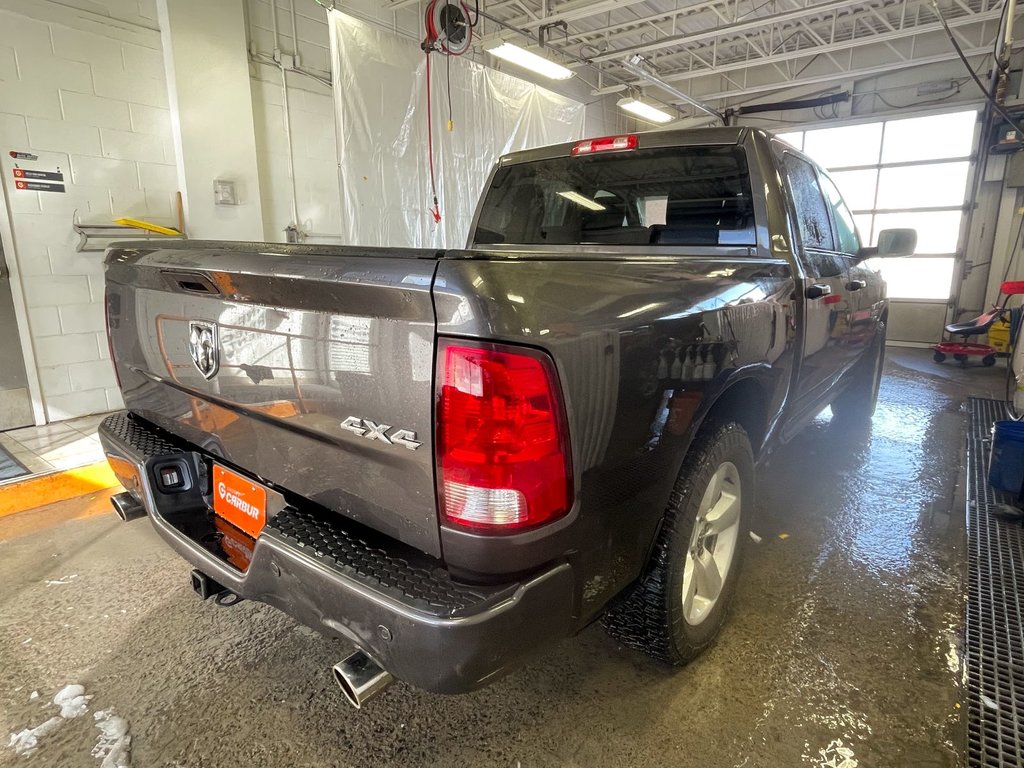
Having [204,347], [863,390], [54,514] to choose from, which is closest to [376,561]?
[204,347]

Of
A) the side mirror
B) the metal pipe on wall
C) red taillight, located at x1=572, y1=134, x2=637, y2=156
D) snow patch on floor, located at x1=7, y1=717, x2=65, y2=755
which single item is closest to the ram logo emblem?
snow patch on floor, located at x1=7, y1=717, x2=65, y2=755

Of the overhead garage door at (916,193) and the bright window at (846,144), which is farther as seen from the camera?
the bright window at (846,144)

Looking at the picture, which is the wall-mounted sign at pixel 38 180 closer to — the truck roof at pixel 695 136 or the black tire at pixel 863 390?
the truck roof at pixel 695 136

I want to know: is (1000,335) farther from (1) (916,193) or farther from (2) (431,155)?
(2) (431,155)

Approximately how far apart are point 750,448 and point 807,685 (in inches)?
30.3

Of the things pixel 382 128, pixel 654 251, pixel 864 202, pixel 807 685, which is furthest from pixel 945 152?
pixel 807 685

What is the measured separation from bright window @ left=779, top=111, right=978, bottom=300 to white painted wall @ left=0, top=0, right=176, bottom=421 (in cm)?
970

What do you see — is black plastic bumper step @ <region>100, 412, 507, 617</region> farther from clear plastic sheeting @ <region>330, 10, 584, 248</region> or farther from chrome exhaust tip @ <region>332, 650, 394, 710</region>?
clear plastic sheeting @ <region>330, 10, 584, 248</region>

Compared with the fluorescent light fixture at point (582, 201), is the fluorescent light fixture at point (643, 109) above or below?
above

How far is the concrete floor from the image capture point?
1586mm

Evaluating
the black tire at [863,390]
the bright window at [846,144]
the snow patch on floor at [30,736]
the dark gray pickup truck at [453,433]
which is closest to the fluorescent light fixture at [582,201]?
the dark gray pickup truck at [453,433]

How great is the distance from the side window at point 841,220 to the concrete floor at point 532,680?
161cm

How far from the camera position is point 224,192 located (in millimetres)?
5375

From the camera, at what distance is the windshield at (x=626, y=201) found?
2.27 meters
